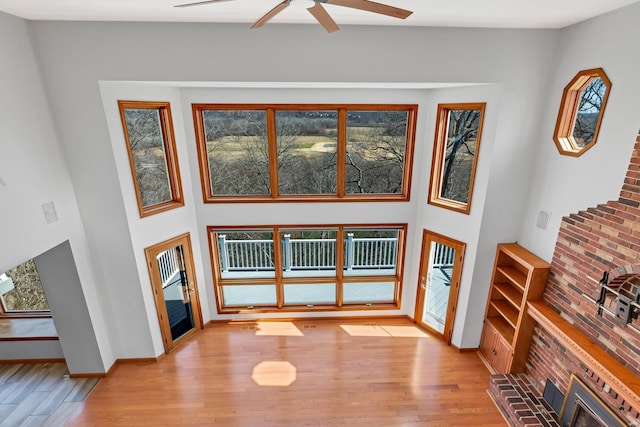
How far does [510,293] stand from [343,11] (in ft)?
12.5

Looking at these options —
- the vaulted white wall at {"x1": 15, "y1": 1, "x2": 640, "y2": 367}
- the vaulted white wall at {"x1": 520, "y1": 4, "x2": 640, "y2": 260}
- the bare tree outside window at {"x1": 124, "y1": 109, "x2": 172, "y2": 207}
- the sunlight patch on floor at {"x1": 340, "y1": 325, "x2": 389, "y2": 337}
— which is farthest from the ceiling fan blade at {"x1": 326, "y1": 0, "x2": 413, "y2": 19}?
the sunlight patch on floor at {"x1": 340, "y1": 325, "x2": 389, "y2": 337}

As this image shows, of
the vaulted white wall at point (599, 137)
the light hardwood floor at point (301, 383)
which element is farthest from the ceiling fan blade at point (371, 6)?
the light hardwood floor at point (301, 383)

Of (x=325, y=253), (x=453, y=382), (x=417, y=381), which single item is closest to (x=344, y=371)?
(x=417, y=381)

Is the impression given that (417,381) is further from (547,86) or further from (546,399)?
(547,86)

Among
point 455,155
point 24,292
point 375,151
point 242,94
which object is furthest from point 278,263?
point 24,292

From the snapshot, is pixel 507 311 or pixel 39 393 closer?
pixel 39 393

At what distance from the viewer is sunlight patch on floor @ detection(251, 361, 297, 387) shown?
13.4 ft

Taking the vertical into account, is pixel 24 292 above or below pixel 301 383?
above

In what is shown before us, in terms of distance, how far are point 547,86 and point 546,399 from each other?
11.4 ft

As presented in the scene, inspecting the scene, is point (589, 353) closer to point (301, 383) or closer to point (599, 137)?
point (599, 137)

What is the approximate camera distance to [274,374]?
4.20m

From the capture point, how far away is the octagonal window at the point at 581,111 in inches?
116

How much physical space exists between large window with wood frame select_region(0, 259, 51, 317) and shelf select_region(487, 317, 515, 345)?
6266 mm

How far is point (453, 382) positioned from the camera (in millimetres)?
4070
